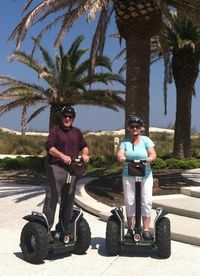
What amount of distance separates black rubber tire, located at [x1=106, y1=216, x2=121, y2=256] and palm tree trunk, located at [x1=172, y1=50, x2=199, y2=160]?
15140 millimetres

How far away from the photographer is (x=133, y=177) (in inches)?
234

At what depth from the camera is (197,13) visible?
41.9 ft

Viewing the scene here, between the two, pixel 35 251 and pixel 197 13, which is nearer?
pixel 35 251

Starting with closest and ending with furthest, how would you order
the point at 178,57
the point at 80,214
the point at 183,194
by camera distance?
1. the point at 80,214
2. the point at 183,194
3. the point at 178,57

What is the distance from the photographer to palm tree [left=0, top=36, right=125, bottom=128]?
62.7ft

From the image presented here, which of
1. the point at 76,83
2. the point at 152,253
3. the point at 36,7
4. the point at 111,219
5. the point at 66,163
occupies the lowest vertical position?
the point at 152,253

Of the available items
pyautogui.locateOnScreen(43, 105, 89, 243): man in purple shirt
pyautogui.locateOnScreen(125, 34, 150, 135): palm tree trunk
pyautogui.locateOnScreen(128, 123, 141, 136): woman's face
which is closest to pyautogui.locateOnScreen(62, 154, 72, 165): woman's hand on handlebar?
pyautogui.locateOnScreen(43, 105, 89, 243): man in purple shirt

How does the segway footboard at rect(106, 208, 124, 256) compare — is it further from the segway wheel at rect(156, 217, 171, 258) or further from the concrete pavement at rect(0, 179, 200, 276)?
the segway wheel at rect(156, 217, 171, 258)

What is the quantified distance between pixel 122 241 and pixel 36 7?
8.62 metres

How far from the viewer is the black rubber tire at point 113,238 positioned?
6008 millimetres

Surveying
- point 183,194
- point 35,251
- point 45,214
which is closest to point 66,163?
point 45,214

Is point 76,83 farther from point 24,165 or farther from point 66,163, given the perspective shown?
point 66,163

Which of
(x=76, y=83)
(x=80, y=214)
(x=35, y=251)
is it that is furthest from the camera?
(x=76, y=83)

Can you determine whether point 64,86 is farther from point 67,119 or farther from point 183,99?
point 67,119
